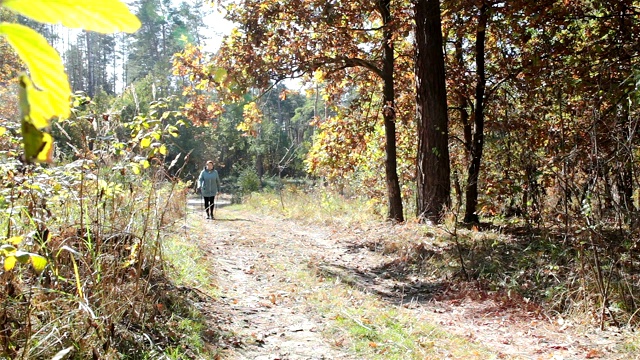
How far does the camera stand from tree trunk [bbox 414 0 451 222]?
857cm

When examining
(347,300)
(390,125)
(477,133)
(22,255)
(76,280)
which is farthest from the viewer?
(390,125)

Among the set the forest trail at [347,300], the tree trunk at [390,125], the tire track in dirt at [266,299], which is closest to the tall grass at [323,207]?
the tree trunk at [390,125]

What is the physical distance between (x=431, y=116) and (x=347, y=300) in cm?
452

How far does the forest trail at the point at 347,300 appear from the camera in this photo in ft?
14.1

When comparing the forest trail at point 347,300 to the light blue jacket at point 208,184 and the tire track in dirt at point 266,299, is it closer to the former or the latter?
the tire track in dirt at point 266,299

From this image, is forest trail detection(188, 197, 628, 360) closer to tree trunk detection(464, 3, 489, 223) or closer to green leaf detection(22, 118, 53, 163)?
tree trunk detection(464, 3, 489, 223)

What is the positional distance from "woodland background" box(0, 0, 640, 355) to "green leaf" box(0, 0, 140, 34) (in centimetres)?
270

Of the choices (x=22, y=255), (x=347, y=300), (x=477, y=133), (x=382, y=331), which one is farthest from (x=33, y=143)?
(x=477, y=133)

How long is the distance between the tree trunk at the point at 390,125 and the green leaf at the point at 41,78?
381 inches

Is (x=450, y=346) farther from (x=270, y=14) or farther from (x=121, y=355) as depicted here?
(x=270, y=14)

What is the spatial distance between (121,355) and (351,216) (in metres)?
8.97

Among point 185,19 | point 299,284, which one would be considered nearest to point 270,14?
point 299,284

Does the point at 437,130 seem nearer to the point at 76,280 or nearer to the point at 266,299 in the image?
the point at 266,299

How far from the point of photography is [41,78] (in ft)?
1.36
